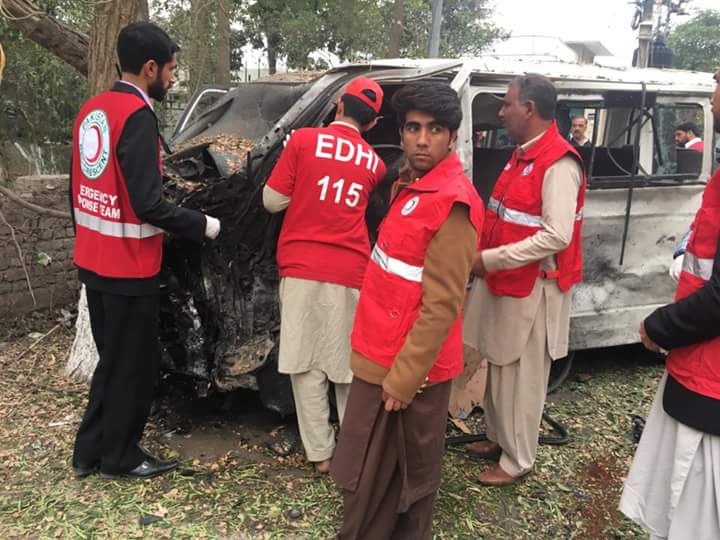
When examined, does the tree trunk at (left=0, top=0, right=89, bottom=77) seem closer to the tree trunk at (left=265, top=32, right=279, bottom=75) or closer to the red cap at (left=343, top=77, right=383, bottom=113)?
the red cap at (left=343, top=77, right=383, bottom=113)

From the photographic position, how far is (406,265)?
6.87ft

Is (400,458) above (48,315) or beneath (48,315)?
above

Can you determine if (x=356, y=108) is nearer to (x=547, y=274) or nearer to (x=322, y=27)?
→ (x=547, y=274)

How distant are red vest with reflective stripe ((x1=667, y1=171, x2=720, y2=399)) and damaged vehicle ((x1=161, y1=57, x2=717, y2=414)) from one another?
1.46m

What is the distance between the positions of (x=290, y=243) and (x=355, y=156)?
0.53 metres

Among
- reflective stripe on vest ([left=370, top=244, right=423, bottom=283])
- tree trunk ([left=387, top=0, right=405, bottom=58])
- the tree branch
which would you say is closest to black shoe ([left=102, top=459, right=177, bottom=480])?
reflective stripe on vest ([left=370, top=244, right=423, bottom=283])

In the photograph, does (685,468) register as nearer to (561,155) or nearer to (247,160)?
(561,155)

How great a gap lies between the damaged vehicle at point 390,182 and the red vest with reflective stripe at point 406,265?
1.10 m

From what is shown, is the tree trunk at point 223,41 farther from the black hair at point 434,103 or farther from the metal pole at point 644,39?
the metal pole at point 644,39

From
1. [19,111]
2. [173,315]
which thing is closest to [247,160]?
[173,315]

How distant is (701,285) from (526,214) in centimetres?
105

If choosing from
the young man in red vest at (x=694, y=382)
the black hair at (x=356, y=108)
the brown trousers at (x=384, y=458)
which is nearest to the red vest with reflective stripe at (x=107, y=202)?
the black hair at (x=356, y=108)

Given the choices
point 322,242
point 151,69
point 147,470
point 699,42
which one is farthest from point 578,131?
point 699,42

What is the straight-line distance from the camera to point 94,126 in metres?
2.71
